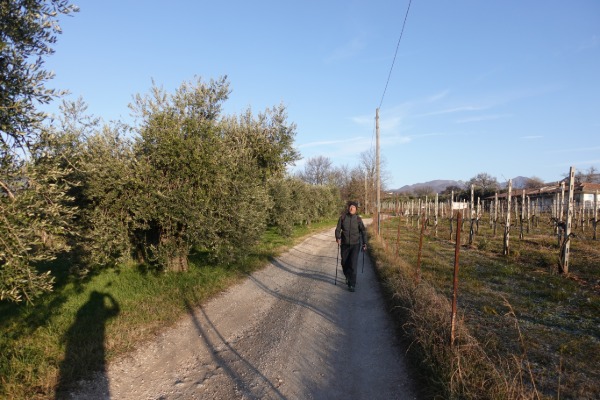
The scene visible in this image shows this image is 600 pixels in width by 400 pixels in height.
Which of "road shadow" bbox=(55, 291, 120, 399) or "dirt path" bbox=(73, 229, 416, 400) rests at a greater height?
"road shadow" bbox=(55, 291, 120, 399)

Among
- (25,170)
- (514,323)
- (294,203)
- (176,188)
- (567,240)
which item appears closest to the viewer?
(25,170)

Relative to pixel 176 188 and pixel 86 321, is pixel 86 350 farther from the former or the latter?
pixel 176 188

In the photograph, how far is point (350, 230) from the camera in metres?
10.1

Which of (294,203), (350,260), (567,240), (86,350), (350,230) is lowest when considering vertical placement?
(86,350)

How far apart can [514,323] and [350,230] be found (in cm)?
451

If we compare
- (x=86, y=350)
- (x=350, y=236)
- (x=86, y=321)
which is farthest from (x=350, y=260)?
(x=86, y=350)

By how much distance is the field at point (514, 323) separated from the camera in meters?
4.05

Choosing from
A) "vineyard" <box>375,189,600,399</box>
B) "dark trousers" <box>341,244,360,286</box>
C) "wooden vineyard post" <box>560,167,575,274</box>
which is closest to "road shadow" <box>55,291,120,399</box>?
"vineyard" <box>375,189,600,399</box>

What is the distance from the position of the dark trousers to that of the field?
0.94 m

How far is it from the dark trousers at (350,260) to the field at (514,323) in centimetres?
94

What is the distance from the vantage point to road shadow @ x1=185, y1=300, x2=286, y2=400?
445 centimetres


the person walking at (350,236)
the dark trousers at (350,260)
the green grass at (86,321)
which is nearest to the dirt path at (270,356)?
the green grass at (86,321)

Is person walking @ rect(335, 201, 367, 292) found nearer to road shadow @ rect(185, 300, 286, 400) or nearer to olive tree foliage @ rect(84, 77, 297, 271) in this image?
olive tree foliage @ rect(84, 77, 297, 271)

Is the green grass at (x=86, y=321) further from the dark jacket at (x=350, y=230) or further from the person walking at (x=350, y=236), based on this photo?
the dark jacket at (x=350, y=230)
